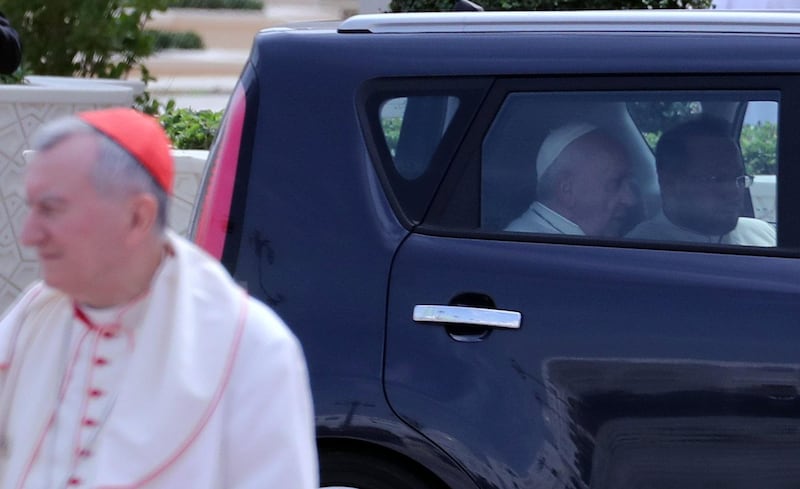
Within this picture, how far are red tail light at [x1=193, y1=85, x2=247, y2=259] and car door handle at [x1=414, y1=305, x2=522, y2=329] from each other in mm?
547

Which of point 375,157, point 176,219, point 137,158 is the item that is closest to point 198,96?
point 176,219

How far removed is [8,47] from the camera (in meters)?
6.58

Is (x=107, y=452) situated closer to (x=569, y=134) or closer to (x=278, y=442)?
(x=278, y=442)

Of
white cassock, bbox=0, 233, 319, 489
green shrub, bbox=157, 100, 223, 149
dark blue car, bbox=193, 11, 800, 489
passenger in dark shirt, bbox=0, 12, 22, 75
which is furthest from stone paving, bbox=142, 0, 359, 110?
white cassock, bbox=0, 233, 319, 489

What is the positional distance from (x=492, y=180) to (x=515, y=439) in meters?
0.65

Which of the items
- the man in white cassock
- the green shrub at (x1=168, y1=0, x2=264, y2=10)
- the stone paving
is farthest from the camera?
the green shrub at (x1=168, y1=0, x2=264, y2=10)

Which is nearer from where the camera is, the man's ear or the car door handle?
the man's ear

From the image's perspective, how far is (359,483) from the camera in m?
3.47

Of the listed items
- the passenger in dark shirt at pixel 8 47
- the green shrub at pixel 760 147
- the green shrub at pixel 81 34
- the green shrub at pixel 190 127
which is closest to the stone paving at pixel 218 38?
the green shrub at pixel 81 34

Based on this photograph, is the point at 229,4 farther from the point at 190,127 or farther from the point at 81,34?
the point at 190,127

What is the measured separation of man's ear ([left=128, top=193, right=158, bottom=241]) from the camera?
1.96 meters

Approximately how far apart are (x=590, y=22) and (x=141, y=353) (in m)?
1.93

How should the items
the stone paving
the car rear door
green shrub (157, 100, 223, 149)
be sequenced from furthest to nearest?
the stone paving
green shrub (157, 100, 223, 149)
the car rear door

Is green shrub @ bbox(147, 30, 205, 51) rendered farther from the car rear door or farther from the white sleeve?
the white sleeve
